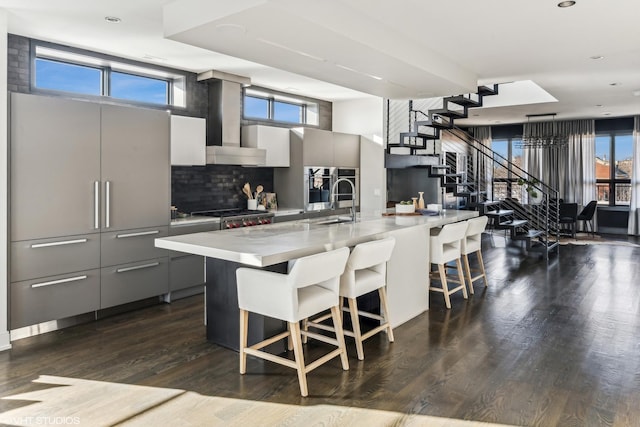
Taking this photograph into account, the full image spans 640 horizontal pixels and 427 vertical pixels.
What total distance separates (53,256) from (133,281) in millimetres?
815

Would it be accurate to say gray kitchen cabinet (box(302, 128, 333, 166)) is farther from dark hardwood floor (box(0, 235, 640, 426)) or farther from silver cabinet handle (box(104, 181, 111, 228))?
silver cabinet handle (box(104, 181, 111, 228))

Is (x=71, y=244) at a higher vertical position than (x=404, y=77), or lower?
lower

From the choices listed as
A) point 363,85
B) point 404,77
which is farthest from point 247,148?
point 404,77

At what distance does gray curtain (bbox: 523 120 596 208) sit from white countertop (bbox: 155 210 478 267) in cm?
810

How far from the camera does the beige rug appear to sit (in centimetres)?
260

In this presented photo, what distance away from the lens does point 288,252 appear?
10.1 ft

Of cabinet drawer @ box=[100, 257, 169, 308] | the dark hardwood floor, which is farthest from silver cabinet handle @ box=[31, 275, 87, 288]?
the dark hardwood floor

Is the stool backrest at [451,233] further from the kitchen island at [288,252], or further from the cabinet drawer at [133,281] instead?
the cabinet drawer at [133,281]

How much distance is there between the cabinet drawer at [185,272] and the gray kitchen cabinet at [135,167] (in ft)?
1.55

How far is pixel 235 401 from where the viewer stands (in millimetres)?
2838

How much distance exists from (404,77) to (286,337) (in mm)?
3036

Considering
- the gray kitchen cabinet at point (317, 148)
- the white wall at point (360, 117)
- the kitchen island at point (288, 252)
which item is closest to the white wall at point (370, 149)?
the white wall at point (360, 117)

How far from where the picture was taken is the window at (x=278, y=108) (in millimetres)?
7027

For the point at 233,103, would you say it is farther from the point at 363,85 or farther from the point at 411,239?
the point at 411,239
